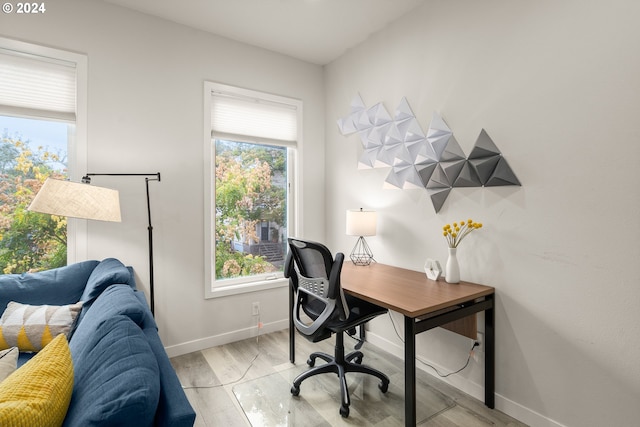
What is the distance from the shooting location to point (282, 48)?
315cm

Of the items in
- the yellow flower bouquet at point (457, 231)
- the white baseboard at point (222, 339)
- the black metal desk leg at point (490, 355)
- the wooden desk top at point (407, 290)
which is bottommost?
the white baseboard at point (222, 339)

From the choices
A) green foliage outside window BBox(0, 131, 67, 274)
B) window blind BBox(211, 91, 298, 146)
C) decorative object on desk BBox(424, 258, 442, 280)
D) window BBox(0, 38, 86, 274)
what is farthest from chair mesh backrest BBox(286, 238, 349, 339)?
green foliage outside window BBox(0, 131, 67, 274)

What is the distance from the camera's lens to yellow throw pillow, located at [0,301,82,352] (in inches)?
65.7

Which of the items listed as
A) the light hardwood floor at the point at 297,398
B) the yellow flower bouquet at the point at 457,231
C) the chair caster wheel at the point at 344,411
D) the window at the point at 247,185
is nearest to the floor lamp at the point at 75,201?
the window at the point at 247,185

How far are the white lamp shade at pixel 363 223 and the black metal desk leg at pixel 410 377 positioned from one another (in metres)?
1.13

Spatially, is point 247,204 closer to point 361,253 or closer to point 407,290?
point 361,253

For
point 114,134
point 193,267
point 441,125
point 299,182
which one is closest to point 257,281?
point 193,267

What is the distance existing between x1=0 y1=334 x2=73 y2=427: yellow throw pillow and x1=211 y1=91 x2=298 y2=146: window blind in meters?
2.29

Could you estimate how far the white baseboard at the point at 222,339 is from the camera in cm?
274

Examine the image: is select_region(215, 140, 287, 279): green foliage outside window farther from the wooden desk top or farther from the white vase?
the white vase

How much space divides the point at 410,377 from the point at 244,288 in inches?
71.9

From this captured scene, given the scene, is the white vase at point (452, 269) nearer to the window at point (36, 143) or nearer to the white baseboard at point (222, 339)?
the white baseboard at point (222, 339)

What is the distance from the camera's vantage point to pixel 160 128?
8.71ft

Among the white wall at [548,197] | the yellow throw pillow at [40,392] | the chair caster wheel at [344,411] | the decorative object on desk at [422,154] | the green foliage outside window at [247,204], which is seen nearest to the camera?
the yellow throw pillow at [40,392]
